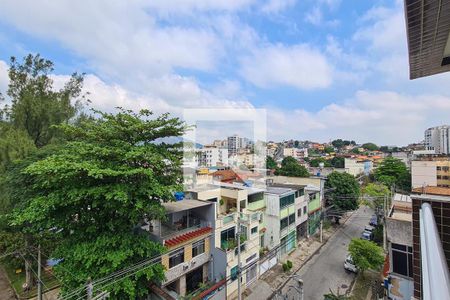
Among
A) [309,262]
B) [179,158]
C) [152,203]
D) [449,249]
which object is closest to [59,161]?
[152,203]

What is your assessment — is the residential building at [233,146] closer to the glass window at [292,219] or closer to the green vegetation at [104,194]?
the glass window at [292,219]

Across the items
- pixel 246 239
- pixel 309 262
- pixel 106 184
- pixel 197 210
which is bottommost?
pixel 309 262

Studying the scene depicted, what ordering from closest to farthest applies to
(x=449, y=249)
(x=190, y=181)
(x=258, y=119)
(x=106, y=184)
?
(x=449, y=249), (x=106, y=184), (x=258, y=119), (x=190, y=181)

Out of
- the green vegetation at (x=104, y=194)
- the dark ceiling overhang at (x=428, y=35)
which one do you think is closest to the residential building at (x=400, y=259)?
the dark ceiling overhang at (x=428, y=35)

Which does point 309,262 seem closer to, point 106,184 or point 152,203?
point 152,203

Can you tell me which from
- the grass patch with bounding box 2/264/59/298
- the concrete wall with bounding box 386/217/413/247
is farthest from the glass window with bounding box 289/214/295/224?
the grass patch with bounding box 2/264/59/298

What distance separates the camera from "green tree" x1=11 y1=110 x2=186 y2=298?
6.24 meters

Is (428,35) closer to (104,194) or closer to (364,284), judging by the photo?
(104,194)

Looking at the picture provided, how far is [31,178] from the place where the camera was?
328 inches

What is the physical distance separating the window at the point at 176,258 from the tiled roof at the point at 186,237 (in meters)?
0.49

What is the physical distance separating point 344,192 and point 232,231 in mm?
12585

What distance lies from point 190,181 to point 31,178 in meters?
7.31

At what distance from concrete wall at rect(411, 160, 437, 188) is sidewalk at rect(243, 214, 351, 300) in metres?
14.4

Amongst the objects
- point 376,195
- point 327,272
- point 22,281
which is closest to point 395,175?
point 376,195
